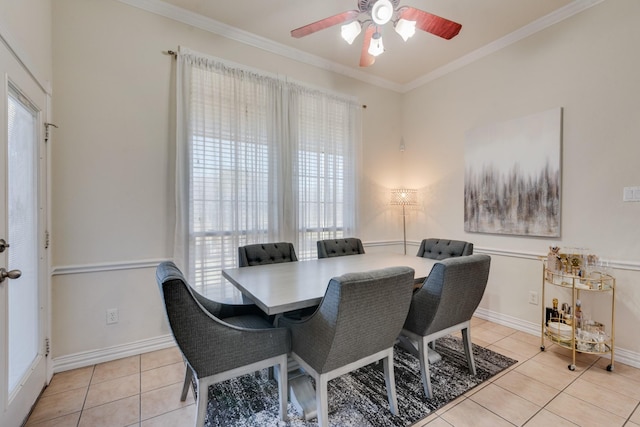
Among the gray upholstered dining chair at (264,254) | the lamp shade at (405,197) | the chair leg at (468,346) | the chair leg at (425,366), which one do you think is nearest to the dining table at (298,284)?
the gray upholstered dining chair at (264,254)

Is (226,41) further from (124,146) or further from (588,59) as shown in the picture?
(588,59)

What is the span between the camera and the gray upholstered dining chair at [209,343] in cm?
126

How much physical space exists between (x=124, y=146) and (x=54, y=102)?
52cm

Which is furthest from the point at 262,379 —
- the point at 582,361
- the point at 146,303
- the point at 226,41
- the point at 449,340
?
the point at 226,41

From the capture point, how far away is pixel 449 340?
2.67m

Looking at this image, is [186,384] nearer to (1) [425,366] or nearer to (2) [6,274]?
(2) [6,274]

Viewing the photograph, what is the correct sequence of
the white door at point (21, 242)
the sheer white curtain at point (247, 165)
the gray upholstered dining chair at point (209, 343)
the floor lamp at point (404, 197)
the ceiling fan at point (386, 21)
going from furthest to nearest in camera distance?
1. the floor lamp at point (404, 197)
2. the sheer white curtain at point (247, 165)
3. the ceiling fan at point (386, 21)
4. the white door at point (21, 242)
5. the gray upholstered dining chair at point (209, 343)

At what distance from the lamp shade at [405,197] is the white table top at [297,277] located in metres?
1.36

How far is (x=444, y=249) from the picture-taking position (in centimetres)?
270

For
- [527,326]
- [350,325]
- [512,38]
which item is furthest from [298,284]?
[512,38]

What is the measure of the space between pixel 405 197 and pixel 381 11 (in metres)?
2.47

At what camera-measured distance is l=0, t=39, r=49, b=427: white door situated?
1.37 m

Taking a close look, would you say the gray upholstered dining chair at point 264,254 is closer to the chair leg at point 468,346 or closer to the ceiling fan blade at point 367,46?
the chair leg at point 468,346

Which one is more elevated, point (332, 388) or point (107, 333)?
→ point (107, 333)
